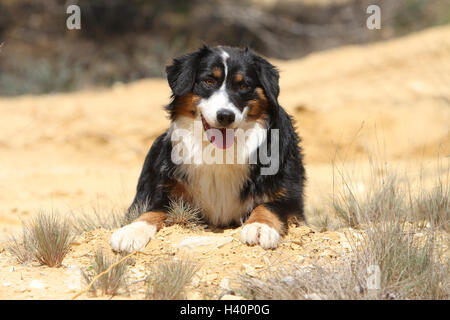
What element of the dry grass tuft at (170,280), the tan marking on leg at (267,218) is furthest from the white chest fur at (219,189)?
the dry grass tuft at (170,280)

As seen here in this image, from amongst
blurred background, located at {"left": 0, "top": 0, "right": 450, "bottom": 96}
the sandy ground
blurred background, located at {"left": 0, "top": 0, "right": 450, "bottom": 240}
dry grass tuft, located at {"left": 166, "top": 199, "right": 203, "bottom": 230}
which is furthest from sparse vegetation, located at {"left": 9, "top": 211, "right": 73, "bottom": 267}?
blurred background, located at {"left": 0, "top": 0, "right": 450, "bottom": 96}

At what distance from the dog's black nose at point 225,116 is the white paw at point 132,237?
1.01 meters

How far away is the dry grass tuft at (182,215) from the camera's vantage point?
15.5 feet

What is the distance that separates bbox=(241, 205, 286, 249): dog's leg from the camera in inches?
165

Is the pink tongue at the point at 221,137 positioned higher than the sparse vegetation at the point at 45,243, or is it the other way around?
the pink tongue at the point at 221,137

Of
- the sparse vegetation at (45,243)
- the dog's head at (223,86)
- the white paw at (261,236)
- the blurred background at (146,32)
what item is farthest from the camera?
the blurred background at (146,32)

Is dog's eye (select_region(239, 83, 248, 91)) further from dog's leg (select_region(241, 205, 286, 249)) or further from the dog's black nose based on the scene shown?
dog's leg (select_region(241, 205, 286, 249))

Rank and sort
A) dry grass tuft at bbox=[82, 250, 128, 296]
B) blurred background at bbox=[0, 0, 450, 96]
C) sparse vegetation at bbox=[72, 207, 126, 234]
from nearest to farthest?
1. dry grass tuft at bbox=[82, 250, 128, 296]
2. sparse vegetation at bbox=[72, 207, 126, 234]
3. blurred background at bbox=[0, 0, 450, 96]

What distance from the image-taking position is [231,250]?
13.7 ft

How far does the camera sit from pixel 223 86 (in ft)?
15.3

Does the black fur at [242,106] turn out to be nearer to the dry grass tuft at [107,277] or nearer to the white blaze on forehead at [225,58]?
the white blaze on forehead at [225,58]
